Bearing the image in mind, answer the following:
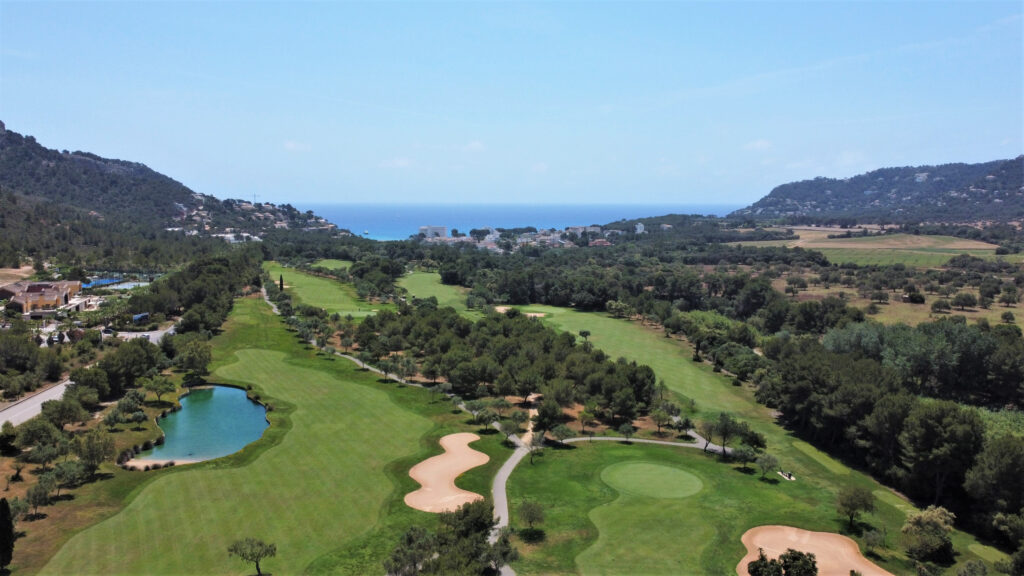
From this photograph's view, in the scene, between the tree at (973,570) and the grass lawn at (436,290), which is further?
the grass lawn at (436,290)

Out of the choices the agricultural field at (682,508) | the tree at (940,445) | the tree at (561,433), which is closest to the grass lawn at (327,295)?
the tree at (561,433)

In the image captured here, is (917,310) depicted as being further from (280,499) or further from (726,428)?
(280,499)

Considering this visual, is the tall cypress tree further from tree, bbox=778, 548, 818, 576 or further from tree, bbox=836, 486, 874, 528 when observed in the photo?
tree, bbox=836, 486, 874, 528

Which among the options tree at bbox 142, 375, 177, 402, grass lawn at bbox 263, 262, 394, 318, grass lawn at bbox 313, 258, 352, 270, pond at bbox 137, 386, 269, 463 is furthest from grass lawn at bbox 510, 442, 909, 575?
grass lawn at bbox 313, 258, 352, 270

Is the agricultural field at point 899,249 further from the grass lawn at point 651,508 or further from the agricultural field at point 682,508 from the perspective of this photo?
the grass lawn at point 651,508

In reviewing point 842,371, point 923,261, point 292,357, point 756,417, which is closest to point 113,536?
point 292,357

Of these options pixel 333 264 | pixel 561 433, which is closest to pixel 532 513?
pixel 561 433
